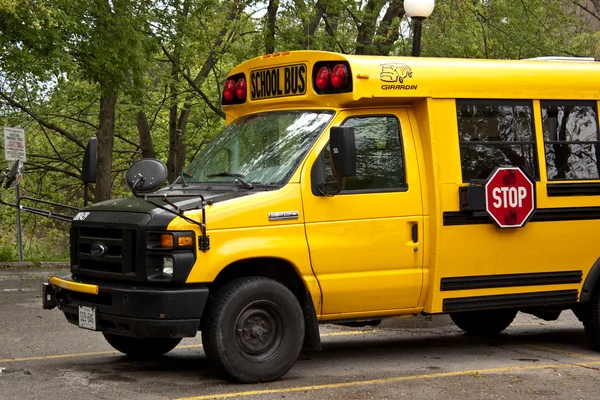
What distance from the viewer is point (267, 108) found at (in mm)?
8695

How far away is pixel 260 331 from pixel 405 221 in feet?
5.08

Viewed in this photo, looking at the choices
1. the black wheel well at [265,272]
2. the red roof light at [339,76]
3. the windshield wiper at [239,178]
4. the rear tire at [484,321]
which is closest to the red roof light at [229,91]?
the windshield wiper at [239,178]

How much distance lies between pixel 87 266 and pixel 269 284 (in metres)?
1.45

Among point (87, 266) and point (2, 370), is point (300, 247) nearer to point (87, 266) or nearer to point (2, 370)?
point (87, 266)

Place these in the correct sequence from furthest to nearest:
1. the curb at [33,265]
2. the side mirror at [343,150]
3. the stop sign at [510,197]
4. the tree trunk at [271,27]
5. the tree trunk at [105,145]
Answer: the tree trunk at [105,145]
the tree trunk at [271,27]
the curb at [33,265]
the stop sign at [510,197]
the side mirror at [343,150]

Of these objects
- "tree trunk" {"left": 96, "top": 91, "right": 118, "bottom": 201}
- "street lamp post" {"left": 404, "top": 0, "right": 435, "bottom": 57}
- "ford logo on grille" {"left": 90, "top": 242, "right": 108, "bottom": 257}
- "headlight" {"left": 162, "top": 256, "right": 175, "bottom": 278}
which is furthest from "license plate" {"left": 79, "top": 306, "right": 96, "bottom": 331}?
"tree trunk" {"left": 96, "top": 91, "right": 118, "bottom": 201}

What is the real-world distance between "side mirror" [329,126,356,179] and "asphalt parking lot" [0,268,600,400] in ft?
5.25

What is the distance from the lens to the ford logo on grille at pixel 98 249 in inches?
297

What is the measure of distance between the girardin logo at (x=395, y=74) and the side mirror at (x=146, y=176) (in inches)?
75.4

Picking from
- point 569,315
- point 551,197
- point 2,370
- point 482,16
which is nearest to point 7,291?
point 2,370

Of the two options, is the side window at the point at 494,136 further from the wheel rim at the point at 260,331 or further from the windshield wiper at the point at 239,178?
the wheel rim at the point at 260,331

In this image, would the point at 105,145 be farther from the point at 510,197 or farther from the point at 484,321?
the point at 510,197

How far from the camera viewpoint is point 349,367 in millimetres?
8391

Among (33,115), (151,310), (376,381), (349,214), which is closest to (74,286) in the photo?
(151,310)
